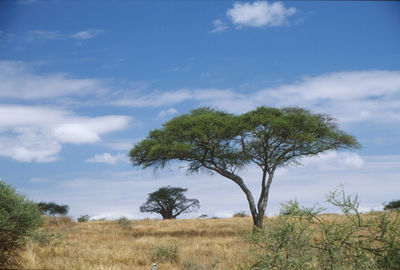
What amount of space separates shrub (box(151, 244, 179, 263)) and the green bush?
16.1 ft

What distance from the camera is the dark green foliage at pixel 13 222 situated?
7.66 metres

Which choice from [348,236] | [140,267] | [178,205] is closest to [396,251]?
[348,236]

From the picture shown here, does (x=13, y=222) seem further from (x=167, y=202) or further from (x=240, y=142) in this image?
(x=167, y=202)

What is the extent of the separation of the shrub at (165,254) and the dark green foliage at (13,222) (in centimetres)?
346

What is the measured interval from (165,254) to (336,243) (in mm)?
5975

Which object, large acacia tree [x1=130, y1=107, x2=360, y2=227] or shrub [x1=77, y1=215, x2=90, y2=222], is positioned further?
shrub [x1=77, y1=215, x2=90, y2=222]

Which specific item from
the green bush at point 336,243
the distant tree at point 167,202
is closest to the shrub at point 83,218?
the distant tree at point 167,202

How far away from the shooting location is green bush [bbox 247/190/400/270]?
4969 mm

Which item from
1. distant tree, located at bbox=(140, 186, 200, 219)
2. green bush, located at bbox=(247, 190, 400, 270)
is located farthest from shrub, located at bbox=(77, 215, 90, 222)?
green bush, located at bbox=(247, 190, 400, 270)

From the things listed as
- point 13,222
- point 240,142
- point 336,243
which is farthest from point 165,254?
point 240,142

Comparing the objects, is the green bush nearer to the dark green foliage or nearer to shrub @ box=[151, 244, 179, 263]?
shrub @ box=[151, 244, 179, 263]

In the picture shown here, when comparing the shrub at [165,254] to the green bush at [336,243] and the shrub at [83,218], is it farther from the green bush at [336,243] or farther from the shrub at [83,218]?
the shrub at [83,218]

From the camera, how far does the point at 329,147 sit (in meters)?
22.0

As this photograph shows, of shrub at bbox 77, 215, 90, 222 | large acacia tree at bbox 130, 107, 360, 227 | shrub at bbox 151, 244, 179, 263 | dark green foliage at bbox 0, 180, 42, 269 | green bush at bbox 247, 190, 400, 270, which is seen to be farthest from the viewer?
shrub at bbox 77, 215, 90, 222
